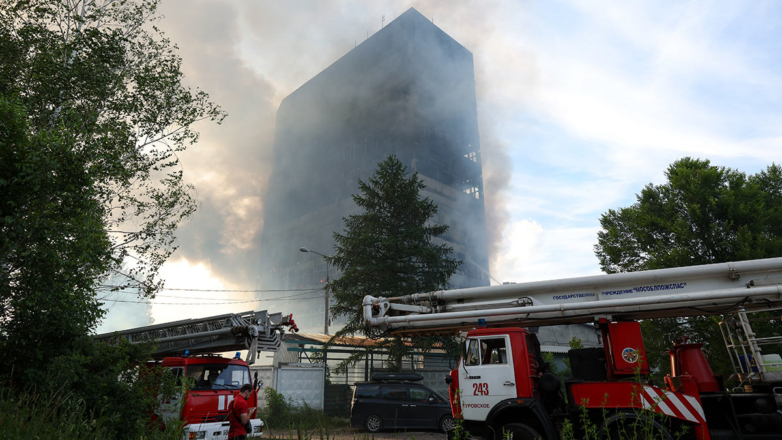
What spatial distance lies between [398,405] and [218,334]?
7.28 m

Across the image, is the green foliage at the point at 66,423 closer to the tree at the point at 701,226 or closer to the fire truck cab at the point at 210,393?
the fire truck cab at the point at 210,393

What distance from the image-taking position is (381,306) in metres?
9.78

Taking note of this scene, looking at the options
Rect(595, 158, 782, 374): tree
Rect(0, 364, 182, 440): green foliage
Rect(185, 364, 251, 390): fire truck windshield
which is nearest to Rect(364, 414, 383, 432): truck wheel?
Rect(185, 364, 251, 390): fire truck windshield

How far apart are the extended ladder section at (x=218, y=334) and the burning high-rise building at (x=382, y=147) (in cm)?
6911

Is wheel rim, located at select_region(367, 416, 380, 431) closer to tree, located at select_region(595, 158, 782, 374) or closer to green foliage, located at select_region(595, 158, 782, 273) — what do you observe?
tree, located at select_region(595, 158, 782, 374)

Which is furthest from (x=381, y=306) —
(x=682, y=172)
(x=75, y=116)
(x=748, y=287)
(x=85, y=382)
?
(x=682, y=172)

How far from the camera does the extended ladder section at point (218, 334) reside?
11516 mm

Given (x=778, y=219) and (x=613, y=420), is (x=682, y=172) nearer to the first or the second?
(x=778, y=219)

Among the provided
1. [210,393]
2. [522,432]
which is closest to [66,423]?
[210,393]

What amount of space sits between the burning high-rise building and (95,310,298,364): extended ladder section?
69105 mm

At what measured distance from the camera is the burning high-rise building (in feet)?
306

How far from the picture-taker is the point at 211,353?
1284 cm

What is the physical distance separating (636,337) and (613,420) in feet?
5.69

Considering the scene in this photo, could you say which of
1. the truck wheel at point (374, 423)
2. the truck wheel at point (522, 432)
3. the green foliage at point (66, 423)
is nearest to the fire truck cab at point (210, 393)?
the green foliage at point (66, 423)
